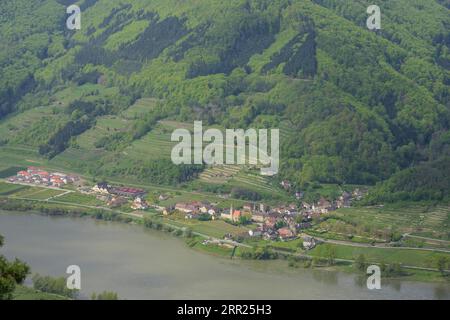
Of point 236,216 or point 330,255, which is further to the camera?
point 236,216

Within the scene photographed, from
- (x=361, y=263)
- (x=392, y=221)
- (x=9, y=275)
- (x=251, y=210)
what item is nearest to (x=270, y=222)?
(x=251, y=210)

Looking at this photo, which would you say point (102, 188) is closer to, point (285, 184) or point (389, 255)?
point (285, 184)

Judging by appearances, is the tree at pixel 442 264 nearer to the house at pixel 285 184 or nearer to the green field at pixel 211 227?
the green field at pixel 211 227

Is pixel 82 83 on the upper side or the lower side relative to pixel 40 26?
lower

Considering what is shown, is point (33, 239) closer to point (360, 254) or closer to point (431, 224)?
point (360, 254)
